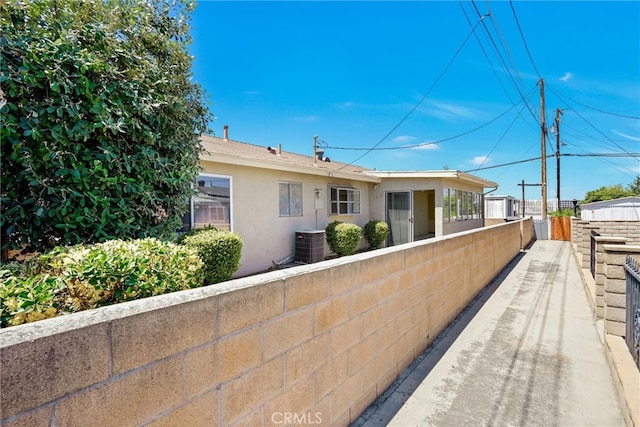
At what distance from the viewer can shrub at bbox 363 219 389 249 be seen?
11.7 metres

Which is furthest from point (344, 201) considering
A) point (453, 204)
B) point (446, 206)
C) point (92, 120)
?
point (92, 120)

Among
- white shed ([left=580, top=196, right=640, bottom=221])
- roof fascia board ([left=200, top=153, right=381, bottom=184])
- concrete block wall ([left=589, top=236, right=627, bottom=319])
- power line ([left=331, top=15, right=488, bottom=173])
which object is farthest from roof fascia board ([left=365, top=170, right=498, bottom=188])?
white shed ([left=580, top=196, right=640, bottom=221])

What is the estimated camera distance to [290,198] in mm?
9383

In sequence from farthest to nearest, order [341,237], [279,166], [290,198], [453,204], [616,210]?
[616,210]
[453,204]
[341,237]
[290,198]
[279,166]

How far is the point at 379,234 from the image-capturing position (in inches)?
462

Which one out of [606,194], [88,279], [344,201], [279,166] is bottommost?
[88,279]

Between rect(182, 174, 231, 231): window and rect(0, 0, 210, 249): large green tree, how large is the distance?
249 centimetres

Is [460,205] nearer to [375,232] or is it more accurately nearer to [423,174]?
[423,174]

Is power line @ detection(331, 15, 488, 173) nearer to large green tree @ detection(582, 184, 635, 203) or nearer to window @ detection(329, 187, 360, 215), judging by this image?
window @ detection(329, 187, 360, 215)

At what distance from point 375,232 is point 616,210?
17961mm

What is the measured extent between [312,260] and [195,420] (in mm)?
7625

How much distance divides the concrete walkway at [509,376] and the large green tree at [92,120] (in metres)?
3.38

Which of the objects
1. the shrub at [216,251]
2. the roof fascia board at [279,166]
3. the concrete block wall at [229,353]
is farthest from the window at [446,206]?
the concrete block wall at [229,353]

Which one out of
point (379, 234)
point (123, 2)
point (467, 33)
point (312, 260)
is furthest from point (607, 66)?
point (123, 2)
